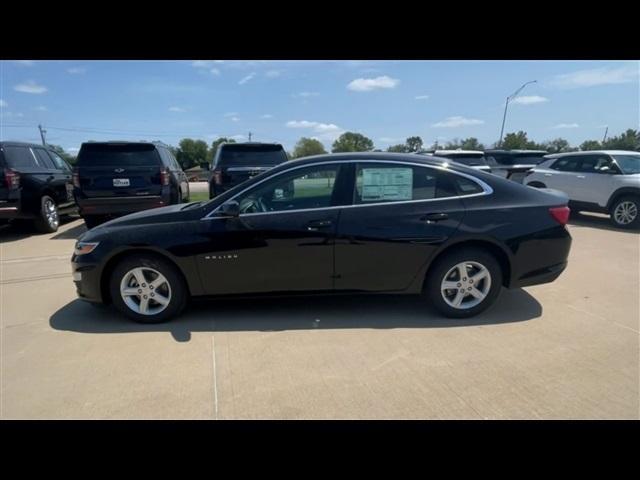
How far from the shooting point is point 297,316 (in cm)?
360

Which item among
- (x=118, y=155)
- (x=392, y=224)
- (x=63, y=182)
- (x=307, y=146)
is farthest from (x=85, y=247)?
(x=307, y=146)

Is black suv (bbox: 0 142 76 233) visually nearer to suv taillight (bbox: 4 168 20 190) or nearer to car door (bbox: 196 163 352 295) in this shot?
suv taillight (bbox: 4 168 20 190)

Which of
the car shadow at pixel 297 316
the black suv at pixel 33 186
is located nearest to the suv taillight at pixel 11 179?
the black suv at pixel 33 186

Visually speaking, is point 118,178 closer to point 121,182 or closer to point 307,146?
point 121,182

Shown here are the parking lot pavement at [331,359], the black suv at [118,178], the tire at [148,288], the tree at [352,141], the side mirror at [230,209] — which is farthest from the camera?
the tree at [352,141]

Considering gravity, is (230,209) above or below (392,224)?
above

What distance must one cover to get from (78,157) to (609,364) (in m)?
8.54

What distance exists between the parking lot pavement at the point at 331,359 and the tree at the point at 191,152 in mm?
73040

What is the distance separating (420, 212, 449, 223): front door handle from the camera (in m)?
3.36

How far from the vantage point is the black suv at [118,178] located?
6871mm

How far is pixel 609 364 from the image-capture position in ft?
8.95

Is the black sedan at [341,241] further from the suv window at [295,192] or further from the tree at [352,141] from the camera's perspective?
the tree at [352,141]

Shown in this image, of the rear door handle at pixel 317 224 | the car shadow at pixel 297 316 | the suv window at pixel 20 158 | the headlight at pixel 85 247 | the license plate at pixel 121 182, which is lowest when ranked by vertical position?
the car shadow at pixel 297 316

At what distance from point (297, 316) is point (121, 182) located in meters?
5.33
